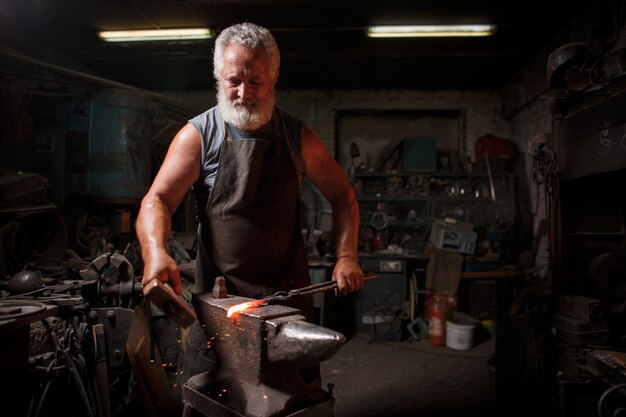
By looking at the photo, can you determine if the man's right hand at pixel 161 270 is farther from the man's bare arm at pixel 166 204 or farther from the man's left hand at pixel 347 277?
the man's left hand at pixel 347 277

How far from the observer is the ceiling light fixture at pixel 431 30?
5352 millimetres

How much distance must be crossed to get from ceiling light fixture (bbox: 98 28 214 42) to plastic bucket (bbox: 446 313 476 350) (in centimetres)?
520

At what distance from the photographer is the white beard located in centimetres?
180

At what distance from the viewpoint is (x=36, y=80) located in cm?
500

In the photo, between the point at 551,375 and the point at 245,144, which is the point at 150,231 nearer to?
the point at 245,144

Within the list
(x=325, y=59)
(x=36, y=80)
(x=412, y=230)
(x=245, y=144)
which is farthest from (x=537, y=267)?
(x=36, y=80)

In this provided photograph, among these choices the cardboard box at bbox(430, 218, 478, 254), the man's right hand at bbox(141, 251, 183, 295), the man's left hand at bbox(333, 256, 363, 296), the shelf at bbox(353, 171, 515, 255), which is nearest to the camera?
the man's right hand at bbox(141, 251, 183, 295)

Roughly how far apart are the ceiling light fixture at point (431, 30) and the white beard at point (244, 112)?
13.9 feet

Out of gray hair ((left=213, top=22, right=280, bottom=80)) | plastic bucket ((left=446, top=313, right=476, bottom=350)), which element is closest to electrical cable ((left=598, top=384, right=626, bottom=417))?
gray hair ((left=213, top=22, right=280, bottom=80))

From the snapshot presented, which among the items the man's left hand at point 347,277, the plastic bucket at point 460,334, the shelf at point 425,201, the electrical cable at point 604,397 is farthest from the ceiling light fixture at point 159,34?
the electrical cable at point 604,397

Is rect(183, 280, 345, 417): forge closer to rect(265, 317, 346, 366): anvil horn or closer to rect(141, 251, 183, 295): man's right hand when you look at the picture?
rect(265, 317, 346, 366): anvil horn

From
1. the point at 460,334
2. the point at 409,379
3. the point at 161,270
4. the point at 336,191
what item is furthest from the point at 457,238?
the point at 161,270

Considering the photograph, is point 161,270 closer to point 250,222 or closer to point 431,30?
point 250,222

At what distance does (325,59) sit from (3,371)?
5.75 m
